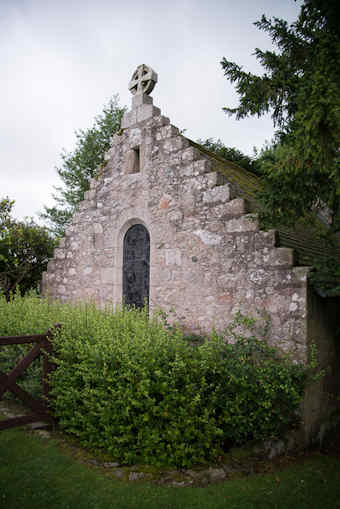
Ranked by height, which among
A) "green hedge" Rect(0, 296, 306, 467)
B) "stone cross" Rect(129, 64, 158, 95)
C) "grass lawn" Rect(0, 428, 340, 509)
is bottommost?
"grass lawn" Rect(0, 428, 340, 509)

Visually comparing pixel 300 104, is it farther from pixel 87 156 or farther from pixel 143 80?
pixel 87 156

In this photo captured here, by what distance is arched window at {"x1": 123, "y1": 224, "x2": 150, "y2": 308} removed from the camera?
770cm

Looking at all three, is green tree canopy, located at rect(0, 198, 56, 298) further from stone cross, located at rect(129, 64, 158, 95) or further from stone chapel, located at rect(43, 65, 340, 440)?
stone cross, located at rect(129, 64, 158, 95)

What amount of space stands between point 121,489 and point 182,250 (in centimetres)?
412

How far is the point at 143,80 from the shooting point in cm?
812

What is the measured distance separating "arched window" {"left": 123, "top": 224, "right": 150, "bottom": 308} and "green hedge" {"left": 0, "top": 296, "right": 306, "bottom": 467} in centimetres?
270

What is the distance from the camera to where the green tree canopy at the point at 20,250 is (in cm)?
1170

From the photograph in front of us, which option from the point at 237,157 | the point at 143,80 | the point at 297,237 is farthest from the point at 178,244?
the point at 237,157

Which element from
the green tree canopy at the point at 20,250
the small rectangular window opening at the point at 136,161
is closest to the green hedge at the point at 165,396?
the small rectangular window opening at the point at 136,161

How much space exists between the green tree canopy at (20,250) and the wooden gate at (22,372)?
7.22 metres

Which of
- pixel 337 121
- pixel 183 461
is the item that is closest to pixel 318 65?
pixel 337 121

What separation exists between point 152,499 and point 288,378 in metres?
2.14

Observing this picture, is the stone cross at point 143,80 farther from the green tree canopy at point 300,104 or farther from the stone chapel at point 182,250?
Answer: the green tree canopy at point 300,104

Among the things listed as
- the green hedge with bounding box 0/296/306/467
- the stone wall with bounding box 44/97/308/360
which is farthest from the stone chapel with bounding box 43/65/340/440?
the green hedge with bounding box 0/296/306/467
